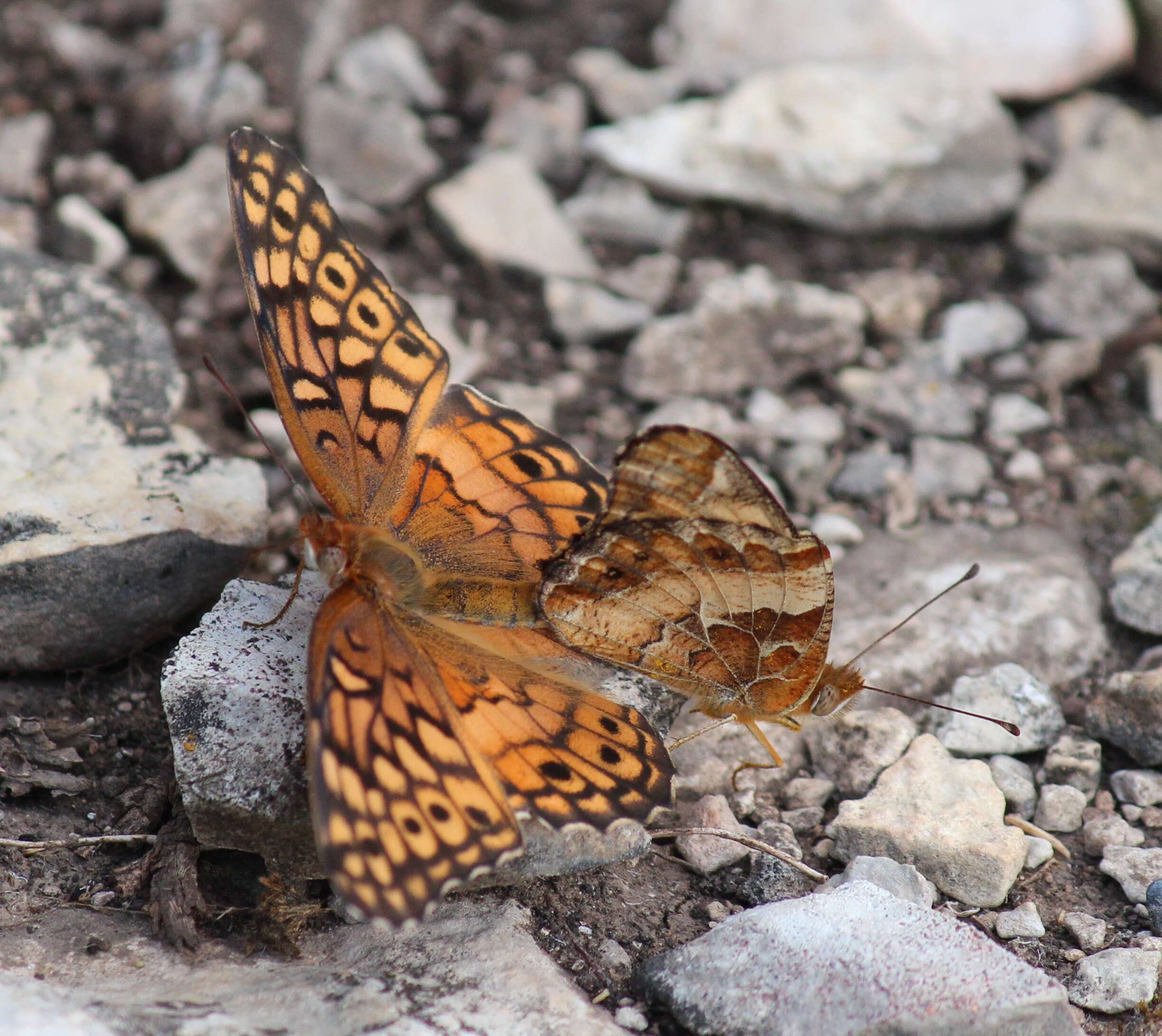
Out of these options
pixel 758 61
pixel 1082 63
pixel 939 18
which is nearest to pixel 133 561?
pixel 758 61

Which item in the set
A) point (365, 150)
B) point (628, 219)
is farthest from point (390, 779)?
point (365, 150)

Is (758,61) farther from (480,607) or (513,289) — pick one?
(480,607)

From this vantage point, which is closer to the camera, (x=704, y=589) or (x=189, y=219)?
(x=704, y=589)

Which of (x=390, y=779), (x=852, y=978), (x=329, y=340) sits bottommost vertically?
(x=852, y=978)

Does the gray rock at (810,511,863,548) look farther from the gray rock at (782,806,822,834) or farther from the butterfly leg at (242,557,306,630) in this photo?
the butterfly leg at (242,557,306,630)

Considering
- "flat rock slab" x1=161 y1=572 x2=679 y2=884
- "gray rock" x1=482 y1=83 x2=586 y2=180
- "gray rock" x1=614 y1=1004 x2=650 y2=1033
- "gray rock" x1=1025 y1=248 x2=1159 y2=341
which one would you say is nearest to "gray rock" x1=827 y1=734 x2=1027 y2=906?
"flat rock slab" x1=161 y1=572 x2=679 y2=884

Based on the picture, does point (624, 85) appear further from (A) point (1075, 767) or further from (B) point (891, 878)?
(B) point (891, 878)

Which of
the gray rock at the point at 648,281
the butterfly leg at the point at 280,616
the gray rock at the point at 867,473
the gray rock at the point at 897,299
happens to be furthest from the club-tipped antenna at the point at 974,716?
the gray rock at the point at 648,281
